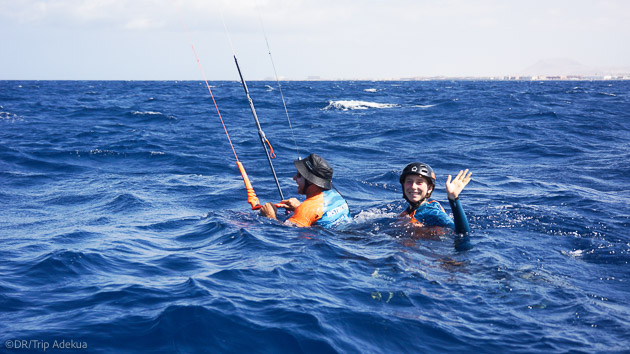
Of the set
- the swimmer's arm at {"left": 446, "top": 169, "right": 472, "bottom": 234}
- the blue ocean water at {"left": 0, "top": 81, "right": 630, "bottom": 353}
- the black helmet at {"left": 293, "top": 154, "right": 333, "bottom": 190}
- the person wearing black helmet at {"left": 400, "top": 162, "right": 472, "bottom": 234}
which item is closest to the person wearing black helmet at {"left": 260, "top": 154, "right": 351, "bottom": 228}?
the black helmet at {"left": 293, "top": 154, "right": 333, "bottom": 190}

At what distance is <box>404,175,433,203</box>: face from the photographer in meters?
7.24

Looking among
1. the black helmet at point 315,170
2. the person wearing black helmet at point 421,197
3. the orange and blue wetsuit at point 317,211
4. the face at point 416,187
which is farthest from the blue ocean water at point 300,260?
the black helmet at point 315,170

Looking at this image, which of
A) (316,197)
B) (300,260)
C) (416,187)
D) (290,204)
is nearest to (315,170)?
(316,197)

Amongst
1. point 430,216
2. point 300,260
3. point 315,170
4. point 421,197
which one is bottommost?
point 300,260

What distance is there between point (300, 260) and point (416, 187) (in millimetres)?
2195

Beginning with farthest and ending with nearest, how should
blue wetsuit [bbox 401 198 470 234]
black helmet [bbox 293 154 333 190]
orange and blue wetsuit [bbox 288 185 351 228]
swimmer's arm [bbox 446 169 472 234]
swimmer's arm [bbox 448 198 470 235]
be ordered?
1. orange and blue wetsuit [bbox 288 185 351 228]
2. black helmet [bbox 293 154 333 190]
3. blue wetsuit [bbox 401 198 470 234]
4. swimmer's arm [bbox 448 198 470 235]
5. swimmer's arm [bbox 446 169 472 234]

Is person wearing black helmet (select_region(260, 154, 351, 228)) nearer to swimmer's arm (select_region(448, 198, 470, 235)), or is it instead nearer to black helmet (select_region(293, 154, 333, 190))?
black helmet (select_region(293, 154, 333, 190))

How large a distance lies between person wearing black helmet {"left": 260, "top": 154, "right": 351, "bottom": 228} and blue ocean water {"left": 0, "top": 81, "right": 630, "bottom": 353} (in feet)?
0.70

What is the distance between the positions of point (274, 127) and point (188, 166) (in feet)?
31.1

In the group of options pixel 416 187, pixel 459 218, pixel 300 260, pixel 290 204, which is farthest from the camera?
pixel 290 204

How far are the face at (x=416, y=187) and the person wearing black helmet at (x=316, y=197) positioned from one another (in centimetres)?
109

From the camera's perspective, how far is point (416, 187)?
7.27m

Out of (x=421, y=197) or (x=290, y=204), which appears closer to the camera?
(x=421, y=197)

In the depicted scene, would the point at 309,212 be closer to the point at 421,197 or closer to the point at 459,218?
the point at 421,197
